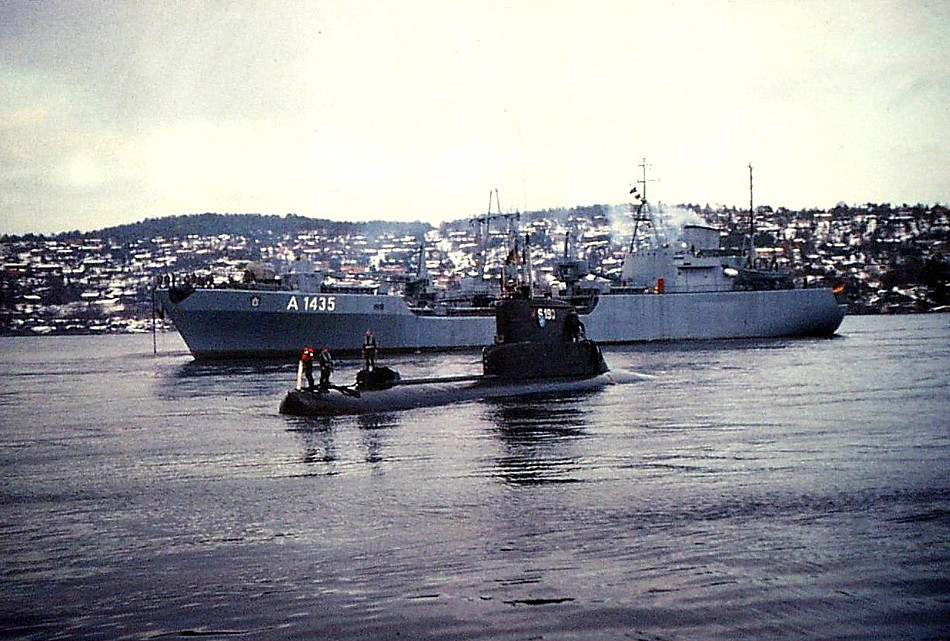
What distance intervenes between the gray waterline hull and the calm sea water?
23335mm

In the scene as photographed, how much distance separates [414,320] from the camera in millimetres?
49719

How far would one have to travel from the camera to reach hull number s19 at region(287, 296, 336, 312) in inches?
1785

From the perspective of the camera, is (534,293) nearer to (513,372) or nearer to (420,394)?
(513,372)

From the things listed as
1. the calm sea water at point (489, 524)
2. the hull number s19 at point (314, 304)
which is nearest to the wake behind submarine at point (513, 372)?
the calm sea water at point (489, 524)

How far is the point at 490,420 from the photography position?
20.0m

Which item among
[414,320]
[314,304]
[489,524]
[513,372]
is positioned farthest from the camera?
[414,320]

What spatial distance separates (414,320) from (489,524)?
39.5 meters

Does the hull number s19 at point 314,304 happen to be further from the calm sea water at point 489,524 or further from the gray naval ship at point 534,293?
the calm sea water at point 489,524

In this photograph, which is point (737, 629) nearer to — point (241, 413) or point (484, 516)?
point (484, 516)

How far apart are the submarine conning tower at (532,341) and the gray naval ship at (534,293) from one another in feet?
73.1

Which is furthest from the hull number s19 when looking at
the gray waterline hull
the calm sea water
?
the calm sea water

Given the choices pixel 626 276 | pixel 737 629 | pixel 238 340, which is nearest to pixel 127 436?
pixel 737 629

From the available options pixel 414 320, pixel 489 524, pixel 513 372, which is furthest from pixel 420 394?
pixel 414 320

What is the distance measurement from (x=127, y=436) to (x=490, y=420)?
22.7 feet
